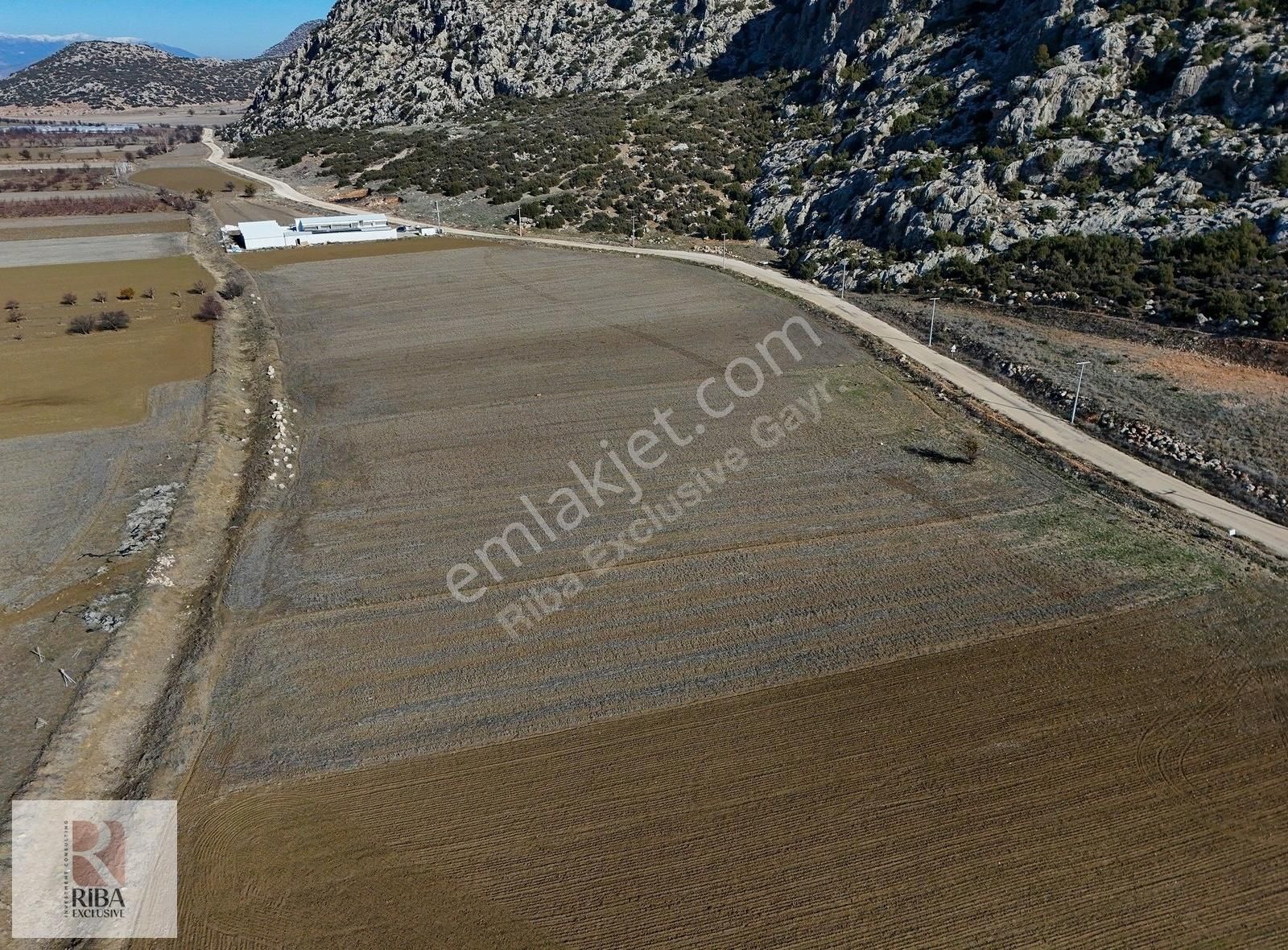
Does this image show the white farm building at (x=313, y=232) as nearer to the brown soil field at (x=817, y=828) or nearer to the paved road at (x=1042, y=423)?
the paved road at (x=1042, y=423)

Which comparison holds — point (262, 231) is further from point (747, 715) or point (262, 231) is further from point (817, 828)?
point (817, 828)

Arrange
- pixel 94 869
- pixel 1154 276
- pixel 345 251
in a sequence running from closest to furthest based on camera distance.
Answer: pixel 94 869
pixel 1154 276
pixel 345 251

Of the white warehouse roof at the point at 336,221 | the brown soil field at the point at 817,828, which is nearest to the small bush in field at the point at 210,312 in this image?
the white warehouse roof at the point at 336,221

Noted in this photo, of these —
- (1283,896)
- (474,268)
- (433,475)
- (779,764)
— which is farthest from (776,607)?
(474,268)

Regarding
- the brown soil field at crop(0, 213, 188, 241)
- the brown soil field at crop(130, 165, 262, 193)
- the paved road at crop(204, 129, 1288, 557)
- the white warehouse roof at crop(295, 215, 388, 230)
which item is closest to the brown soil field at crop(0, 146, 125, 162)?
the brown soil field at crop(130, 165, 262, 193)

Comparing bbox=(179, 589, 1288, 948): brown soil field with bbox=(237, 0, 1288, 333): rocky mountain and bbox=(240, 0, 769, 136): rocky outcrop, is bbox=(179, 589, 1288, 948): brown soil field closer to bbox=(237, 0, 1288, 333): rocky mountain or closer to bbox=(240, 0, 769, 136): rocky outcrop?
bbox=(237, 0, 1288, 333): rocky mountain

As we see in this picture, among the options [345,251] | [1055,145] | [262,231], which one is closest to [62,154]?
[262,231]
